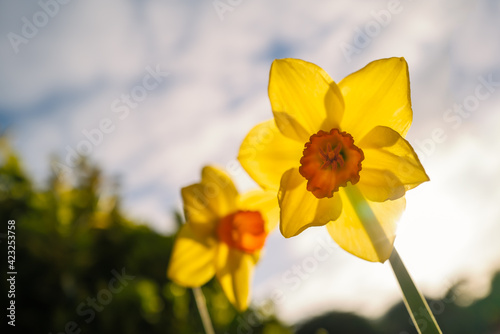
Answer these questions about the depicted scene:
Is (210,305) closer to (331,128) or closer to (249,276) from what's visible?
(249,276)

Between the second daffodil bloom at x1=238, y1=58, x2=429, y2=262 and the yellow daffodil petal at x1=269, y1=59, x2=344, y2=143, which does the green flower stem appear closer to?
the second daffodil bloom at x1=238, y1=58, x2=429, y2=262

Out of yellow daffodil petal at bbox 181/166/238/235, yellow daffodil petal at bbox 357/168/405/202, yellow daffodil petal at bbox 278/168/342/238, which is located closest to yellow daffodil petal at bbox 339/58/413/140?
yellow daffodil petal at bbox 357/168/405/202

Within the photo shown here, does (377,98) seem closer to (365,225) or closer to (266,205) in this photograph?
(365,225)

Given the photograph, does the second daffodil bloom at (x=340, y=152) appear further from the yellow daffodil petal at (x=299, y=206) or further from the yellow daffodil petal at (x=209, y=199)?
the yellow daffodil petal at (x=209, y=199)

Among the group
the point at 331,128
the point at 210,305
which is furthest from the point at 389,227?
the point at 210,305

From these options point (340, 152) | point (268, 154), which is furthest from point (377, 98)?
point (268, 154)

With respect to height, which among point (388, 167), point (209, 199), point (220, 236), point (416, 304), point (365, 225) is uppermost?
point (209, 199)

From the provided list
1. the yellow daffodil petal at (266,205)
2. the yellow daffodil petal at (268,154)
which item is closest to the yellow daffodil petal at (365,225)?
the yellow daffodil petal at (268,154)
